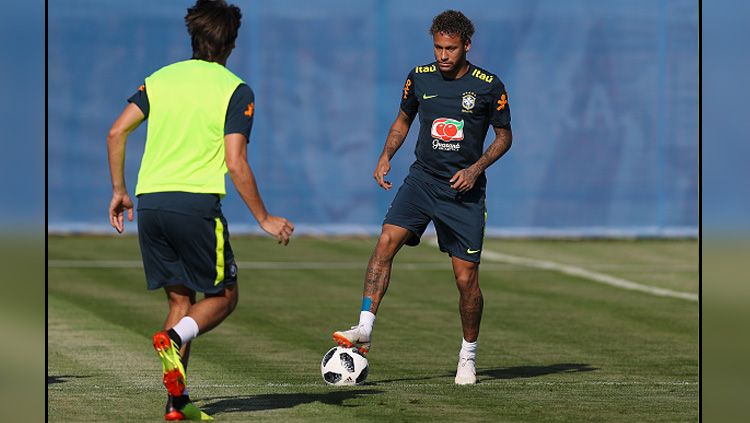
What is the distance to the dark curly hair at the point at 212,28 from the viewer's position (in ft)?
24.8

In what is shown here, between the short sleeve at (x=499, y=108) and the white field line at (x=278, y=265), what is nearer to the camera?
the short sleeve at (x=499, y=108)

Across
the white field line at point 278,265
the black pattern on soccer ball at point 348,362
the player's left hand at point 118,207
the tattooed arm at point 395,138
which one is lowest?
the black pattern on soccer ball at point 348,362

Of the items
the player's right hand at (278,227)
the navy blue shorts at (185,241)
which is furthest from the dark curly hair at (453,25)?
the player's right hand at (278,227)

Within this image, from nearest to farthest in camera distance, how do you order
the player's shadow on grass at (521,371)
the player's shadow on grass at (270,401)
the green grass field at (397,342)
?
the player's shadow on grass at (270,401), the green grass field at (397,342), the player's shadow on grass at (521,371)

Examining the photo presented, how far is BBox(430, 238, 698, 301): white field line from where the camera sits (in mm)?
16938

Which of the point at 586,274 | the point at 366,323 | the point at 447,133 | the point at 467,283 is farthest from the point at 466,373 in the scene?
the point at 586,274

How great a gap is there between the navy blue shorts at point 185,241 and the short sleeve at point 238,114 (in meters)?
0.35

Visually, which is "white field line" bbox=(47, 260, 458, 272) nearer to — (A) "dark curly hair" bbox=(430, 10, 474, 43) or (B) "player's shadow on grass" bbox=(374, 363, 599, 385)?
(B) "player's shadow on grass" bbox=(374, 363, 599, 385)

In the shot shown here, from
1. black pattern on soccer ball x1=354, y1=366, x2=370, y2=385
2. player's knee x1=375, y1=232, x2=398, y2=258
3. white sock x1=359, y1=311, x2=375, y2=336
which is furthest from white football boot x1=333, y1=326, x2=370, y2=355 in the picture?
player's knee x1=375, y1=232, x2=398, y2=258

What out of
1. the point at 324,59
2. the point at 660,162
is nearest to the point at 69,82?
the point at 324,59

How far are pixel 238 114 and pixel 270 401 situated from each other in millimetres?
1946

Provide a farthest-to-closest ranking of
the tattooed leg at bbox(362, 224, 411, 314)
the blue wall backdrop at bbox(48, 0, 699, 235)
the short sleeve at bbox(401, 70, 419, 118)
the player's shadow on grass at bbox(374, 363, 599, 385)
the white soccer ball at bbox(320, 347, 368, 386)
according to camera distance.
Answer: the blue wall backdrop at bbox(48, 0, 699, 235)
the player's shadow on grass at bbox(374, 363, 599, 385)
the short sleeve at bbox(401, 70, 419, 118)
the tattooed leg at bbox(362, 224, 411, 314)
the white soccer ball at bbox(320, 347, 368, 386)

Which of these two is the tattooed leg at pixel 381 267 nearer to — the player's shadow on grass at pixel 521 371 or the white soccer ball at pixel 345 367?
the white soccer ball at pixel 345 367

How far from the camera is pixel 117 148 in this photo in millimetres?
7570
